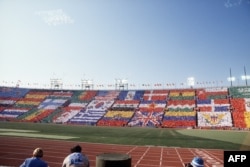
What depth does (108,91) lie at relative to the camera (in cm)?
8400

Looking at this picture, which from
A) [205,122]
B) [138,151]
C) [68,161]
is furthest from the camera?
[205,122]

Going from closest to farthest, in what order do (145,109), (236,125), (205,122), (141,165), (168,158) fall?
(141,165) → (168,158) → (236,125) → (205,122) → (145,109)

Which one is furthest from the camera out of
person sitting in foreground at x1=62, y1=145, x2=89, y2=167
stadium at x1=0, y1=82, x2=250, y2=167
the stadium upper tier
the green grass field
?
the stadium upper tier

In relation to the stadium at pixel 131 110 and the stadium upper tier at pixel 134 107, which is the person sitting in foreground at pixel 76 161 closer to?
the stadium at pixel 131 110

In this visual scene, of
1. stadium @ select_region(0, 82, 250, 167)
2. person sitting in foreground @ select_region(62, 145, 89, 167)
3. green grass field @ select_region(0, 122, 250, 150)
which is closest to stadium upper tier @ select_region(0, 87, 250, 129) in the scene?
→ stadium @ select_region(0, 82, 250, 167)

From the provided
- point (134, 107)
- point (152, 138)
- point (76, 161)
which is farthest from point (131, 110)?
point (76, 161)

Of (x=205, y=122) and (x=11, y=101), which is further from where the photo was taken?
(x=11, y=101)

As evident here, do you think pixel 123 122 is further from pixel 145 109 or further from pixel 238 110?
pixel 238 110

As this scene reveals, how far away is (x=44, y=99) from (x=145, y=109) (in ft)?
118

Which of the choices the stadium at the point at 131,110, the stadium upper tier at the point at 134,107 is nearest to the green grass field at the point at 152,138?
the stadium at the point at 131,110

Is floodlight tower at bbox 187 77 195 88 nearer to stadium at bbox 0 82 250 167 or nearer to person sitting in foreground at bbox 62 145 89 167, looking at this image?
stadium at bbox 0 82 250 167

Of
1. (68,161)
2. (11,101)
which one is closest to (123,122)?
(11,101)

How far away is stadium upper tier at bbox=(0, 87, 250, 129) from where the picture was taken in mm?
59562

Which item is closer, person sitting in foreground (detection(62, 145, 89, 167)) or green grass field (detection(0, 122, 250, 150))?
person sitting in foreground (detection(62, 145, 89, 167))
